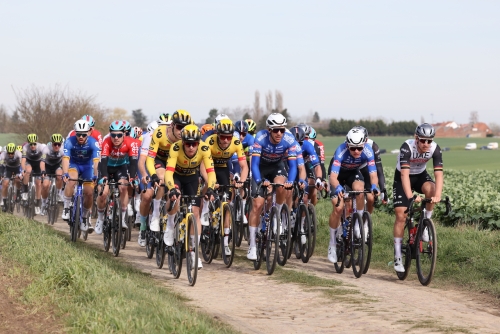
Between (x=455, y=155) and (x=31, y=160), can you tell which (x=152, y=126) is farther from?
(x=455, y=155)

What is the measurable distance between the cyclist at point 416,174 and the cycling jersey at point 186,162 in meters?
2.66

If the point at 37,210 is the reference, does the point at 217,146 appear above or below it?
above

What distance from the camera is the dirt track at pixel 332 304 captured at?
26.5ft

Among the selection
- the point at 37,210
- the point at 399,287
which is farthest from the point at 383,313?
the point at 37,210

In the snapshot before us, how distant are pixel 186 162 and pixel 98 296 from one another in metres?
3.55

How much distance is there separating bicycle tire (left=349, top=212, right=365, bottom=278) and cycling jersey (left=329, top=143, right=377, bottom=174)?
838mm

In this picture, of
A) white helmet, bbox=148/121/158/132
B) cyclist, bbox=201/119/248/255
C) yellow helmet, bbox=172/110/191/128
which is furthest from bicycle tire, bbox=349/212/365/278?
white helmet, bbox=148/121/158/132

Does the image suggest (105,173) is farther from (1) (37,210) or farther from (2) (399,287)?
(1) (37,210)

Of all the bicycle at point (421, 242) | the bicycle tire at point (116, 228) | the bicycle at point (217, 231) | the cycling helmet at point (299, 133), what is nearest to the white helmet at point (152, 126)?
the bicycle tire at point (116, 228)

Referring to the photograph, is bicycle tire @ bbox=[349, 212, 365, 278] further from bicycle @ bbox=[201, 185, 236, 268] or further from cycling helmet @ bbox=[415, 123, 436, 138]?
bicycle @ bbox=[201, 185, 236, 268]

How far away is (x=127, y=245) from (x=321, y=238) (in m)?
3.86

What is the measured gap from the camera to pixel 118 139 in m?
14.4

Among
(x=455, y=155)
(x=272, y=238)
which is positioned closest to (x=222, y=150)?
(x=272, y=238)

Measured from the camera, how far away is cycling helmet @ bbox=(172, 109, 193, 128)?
11930 mm
